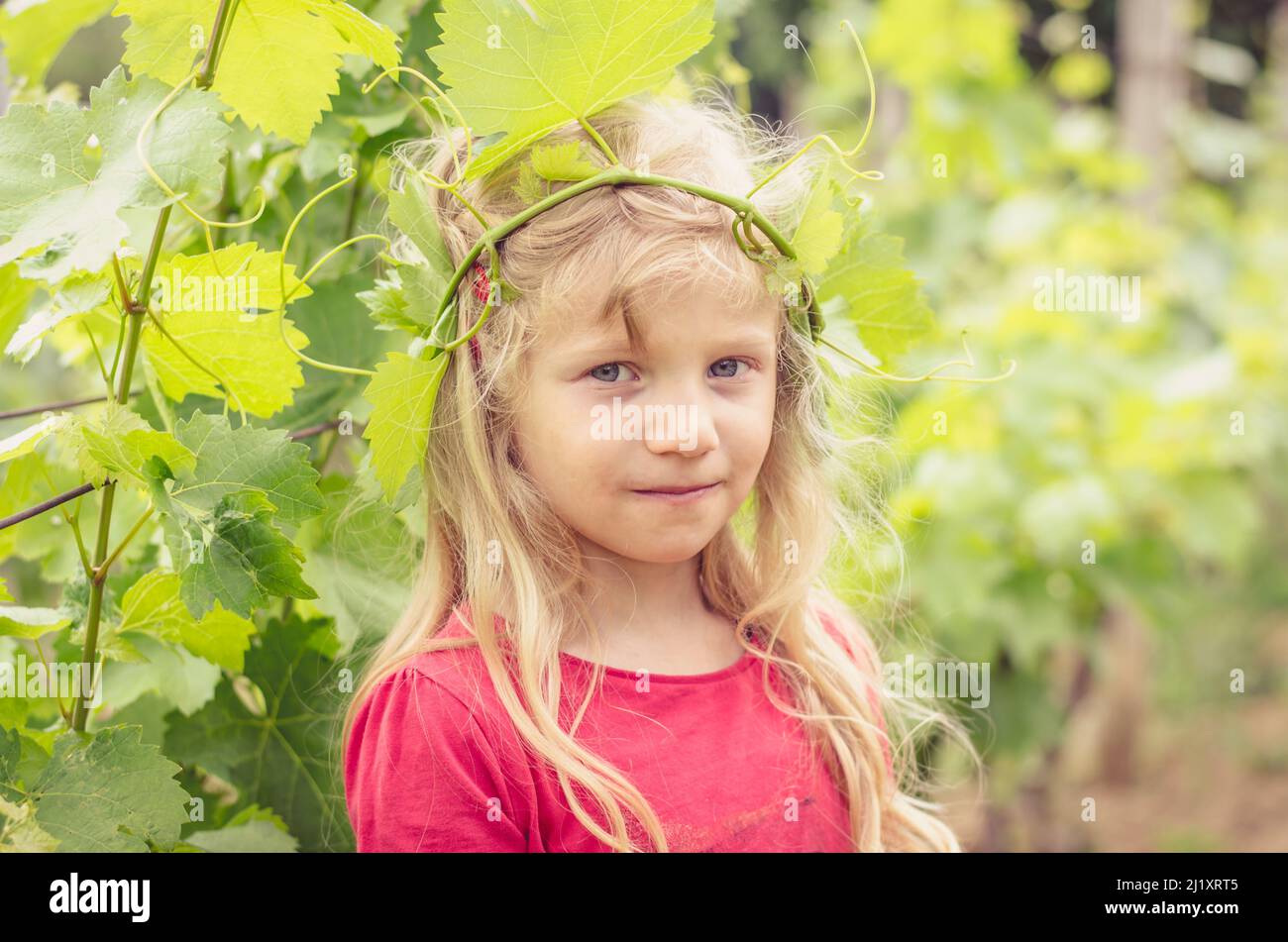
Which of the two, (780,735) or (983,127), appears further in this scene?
(983,127)

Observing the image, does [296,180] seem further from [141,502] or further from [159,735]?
[159,735]

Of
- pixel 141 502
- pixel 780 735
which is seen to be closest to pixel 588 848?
pixel 780 735

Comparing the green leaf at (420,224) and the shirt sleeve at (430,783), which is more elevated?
the green leaf at (420,224)

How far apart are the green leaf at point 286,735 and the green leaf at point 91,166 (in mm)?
390

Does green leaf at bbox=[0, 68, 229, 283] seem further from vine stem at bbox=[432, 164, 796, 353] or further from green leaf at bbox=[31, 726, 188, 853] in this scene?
green leaf at bbox=[31, 726, 188, 853]

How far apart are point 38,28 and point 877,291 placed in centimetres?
73

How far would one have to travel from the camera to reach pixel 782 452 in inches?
42.4

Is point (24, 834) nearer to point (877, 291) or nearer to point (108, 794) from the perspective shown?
point (108, 794)
